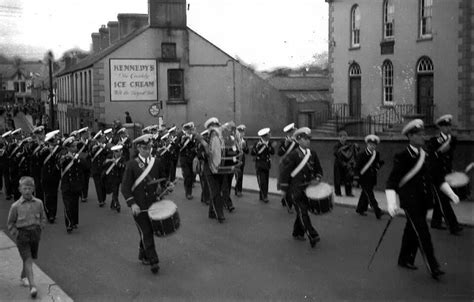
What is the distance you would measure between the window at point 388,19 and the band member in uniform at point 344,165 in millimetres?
13180

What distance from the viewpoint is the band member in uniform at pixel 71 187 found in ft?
40.6

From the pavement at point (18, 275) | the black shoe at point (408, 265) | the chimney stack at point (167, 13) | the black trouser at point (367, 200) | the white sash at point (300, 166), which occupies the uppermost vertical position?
the chimney stack at point (167, 13)

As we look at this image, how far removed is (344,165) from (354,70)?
15541 millimetres

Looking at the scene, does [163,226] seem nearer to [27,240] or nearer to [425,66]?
[27,240]

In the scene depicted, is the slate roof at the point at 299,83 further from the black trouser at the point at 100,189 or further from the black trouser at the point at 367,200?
the black trouser at the point at 367,200

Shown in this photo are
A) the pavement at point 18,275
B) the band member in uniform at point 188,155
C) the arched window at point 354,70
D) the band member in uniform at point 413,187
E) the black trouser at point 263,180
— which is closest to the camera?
the pavement at point 18,275

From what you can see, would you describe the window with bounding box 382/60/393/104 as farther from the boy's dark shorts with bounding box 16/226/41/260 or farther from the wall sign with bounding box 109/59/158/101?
the boy's dark shorts with bounding box 16/226/41/260

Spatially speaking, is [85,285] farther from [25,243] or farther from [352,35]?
[352,35]

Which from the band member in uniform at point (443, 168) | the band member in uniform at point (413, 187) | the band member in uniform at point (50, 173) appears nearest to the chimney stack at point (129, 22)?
the band member in uniform at point (50, 173)

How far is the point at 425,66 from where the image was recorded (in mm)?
26031

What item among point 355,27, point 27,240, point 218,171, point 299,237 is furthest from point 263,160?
point 355,27

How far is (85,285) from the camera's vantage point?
851 cm

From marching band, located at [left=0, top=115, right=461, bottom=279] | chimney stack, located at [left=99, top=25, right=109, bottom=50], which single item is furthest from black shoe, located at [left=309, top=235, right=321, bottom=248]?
chimney stack, located at [left=99, top=25, right=109, bottom=50]

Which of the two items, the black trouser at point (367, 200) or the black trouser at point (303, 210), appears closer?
the black trouser at point (303, 210)
